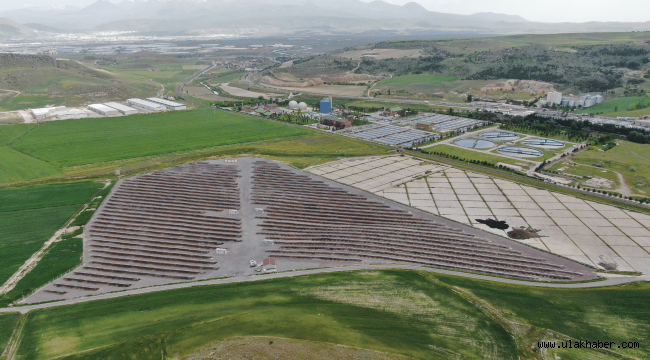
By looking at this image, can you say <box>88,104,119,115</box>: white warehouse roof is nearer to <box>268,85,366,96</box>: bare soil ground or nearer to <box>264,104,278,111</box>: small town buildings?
<box>264,104,278,111</box>: small town buildings

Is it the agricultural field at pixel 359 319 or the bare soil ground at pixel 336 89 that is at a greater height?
the bare soil ground at pixel 336 89

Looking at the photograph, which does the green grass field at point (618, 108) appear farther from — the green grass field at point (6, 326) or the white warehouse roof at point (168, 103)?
the green grass field at point (6, 326)

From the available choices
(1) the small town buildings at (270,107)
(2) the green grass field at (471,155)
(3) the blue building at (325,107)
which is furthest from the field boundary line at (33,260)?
(3) the blue building at (325,107)

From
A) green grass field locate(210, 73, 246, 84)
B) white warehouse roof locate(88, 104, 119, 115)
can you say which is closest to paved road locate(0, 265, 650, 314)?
white warehouse roof locate(88, 104, 119, 115)

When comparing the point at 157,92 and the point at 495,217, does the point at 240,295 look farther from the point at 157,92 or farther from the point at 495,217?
the point at 157,92

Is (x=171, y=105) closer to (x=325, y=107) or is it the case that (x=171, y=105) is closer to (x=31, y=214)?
(x=325, y=107)

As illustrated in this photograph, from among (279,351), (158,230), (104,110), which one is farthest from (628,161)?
(104,110)
